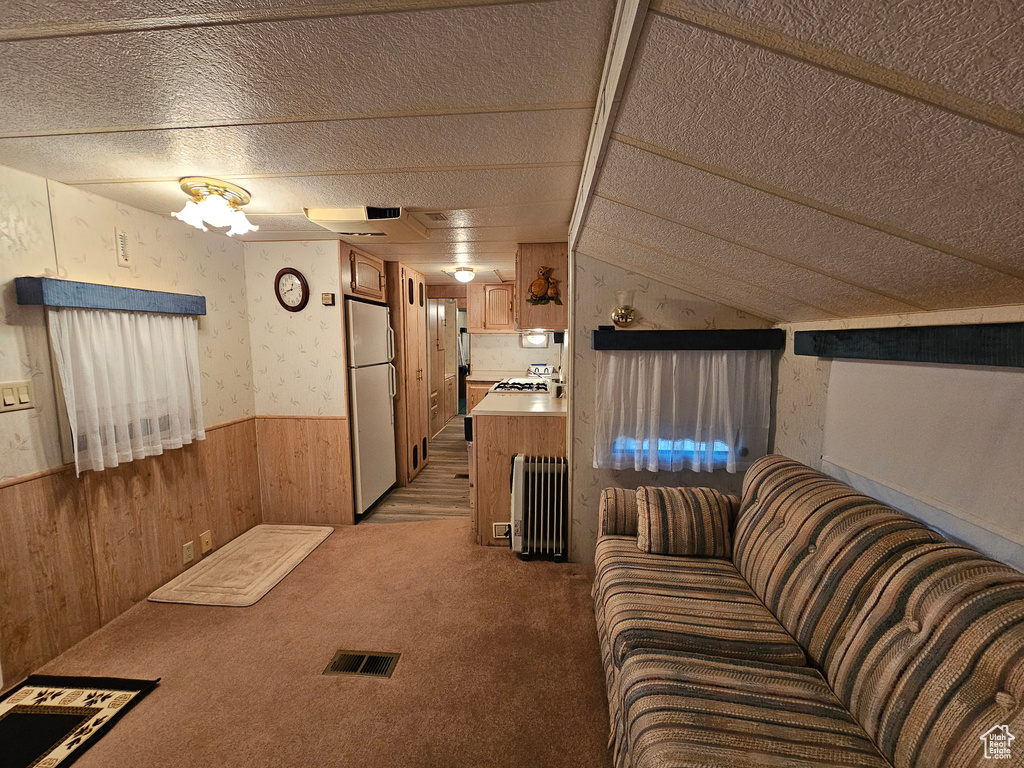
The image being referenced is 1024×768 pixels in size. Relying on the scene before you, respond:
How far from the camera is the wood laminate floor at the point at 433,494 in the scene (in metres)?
3.48

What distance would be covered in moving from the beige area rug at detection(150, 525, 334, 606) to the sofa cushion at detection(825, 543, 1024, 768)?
2.67 meters

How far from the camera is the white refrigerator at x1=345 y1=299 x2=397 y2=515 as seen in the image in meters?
3.19

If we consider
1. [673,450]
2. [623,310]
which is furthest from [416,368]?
[673,450]

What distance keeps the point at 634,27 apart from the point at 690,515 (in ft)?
6.11

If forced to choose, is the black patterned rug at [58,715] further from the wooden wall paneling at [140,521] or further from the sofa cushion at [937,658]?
the sofa cushion at [937,658]

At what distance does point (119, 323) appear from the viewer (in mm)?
2051

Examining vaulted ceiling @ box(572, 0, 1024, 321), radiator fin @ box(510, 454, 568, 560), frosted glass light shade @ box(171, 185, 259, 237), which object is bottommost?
radiator fin @ box(510, 454, 568, 560)

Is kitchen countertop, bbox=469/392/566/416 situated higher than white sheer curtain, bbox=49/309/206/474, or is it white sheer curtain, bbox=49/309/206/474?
white sheer curtain, bbox=49/309/206/474

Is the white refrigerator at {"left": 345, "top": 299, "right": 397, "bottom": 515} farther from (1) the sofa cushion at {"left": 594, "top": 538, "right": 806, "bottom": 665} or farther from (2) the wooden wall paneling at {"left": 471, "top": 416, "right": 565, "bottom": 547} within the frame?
(1) the sofa cushion at {"left": 594, "top": 538, "right": 806, "bottom": 665}

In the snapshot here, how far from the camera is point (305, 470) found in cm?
321

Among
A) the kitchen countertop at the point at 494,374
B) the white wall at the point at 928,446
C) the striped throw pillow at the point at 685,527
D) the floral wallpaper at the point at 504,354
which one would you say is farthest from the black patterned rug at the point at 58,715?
the floral wallpaper at the point at 504,354

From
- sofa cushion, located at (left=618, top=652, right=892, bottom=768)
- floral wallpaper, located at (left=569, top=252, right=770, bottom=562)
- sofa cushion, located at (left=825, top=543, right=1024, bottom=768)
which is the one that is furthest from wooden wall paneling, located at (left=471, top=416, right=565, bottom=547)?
sofa cushion, located at (left=825, top=543, right=1024, bottom=768)

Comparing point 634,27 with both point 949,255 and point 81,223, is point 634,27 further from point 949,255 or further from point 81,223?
point 81,223

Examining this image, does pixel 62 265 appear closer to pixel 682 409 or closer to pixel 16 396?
pixel 16 396
